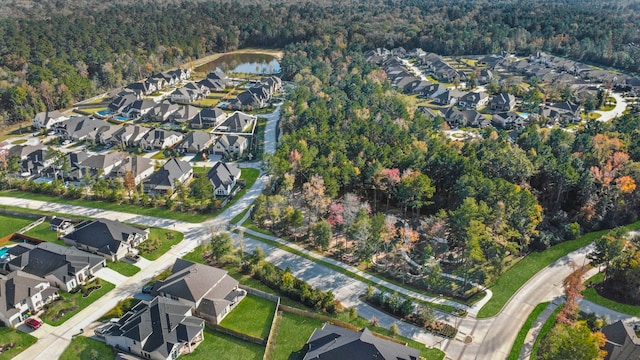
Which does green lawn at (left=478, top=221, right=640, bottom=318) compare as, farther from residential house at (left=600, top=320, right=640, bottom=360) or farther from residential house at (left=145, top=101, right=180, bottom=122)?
residential house at (left=145, top=101, right=180, bottom=122)

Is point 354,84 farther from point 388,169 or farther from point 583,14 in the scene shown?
point 583,14

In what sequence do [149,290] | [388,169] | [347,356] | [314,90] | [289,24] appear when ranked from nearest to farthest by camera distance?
1. [347,356]
2. [149,290]
3. [388,169]
4. [314,90]
5. [289,24]

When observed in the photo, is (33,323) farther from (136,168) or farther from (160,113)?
(160,113)

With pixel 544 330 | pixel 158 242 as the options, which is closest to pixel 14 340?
pixel 158 242

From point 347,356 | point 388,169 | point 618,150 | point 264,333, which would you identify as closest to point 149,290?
point 264,333

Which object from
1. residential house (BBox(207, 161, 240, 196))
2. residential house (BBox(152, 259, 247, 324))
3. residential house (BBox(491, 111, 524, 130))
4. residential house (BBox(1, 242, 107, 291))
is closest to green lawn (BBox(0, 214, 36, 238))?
residential house (BBox(1, 242, 107, 291))

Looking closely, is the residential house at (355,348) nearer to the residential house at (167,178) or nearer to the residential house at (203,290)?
the residential house at (203,290)
